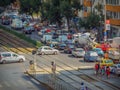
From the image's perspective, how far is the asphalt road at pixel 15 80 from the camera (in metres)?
43.8

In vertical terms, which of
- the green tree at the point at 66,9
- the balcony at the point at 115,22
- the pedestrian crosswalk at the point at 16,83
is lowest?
the pedestrian crosswalk at the point at 16,83

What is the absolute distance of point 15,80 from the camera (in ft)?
155

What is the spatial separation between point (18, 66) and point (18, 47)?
15.0 meters

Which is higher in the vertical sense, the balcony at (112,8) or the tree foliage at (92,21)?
the balcony at (112,8)

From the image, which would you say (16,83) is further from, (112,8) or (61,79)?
(112,8)

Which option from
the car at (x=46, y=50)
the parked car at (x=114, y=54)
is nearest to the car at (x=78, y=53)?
the car at (x=46, y=50)

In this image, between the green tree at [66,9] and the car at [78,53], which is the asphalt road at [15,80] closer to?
the car at [78,53]

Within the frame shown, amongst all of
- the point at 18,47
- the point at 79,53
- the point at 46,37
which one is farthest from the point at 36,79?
the point at 46,37

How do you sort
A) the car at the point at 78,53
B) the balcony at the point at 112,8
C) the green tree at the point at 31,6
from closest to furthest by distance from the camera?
the car at the point at 78,53, the balcony at the point at 112,8, the green tree at the point at 31,6

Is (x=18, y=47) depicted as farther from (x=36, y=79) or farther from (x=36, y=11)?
(x=36, y=11)

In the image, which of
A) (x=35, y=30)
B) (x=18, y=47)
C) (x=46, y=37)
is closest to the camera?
(x=18, y=47)

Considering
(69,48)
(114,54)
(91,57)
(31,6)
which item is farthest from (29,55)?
(31,6)

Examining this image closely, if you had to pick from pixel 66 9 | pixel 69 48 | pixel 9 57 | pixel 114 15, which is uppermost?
pixel 66 9

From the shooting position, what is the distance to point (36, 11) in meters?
105
